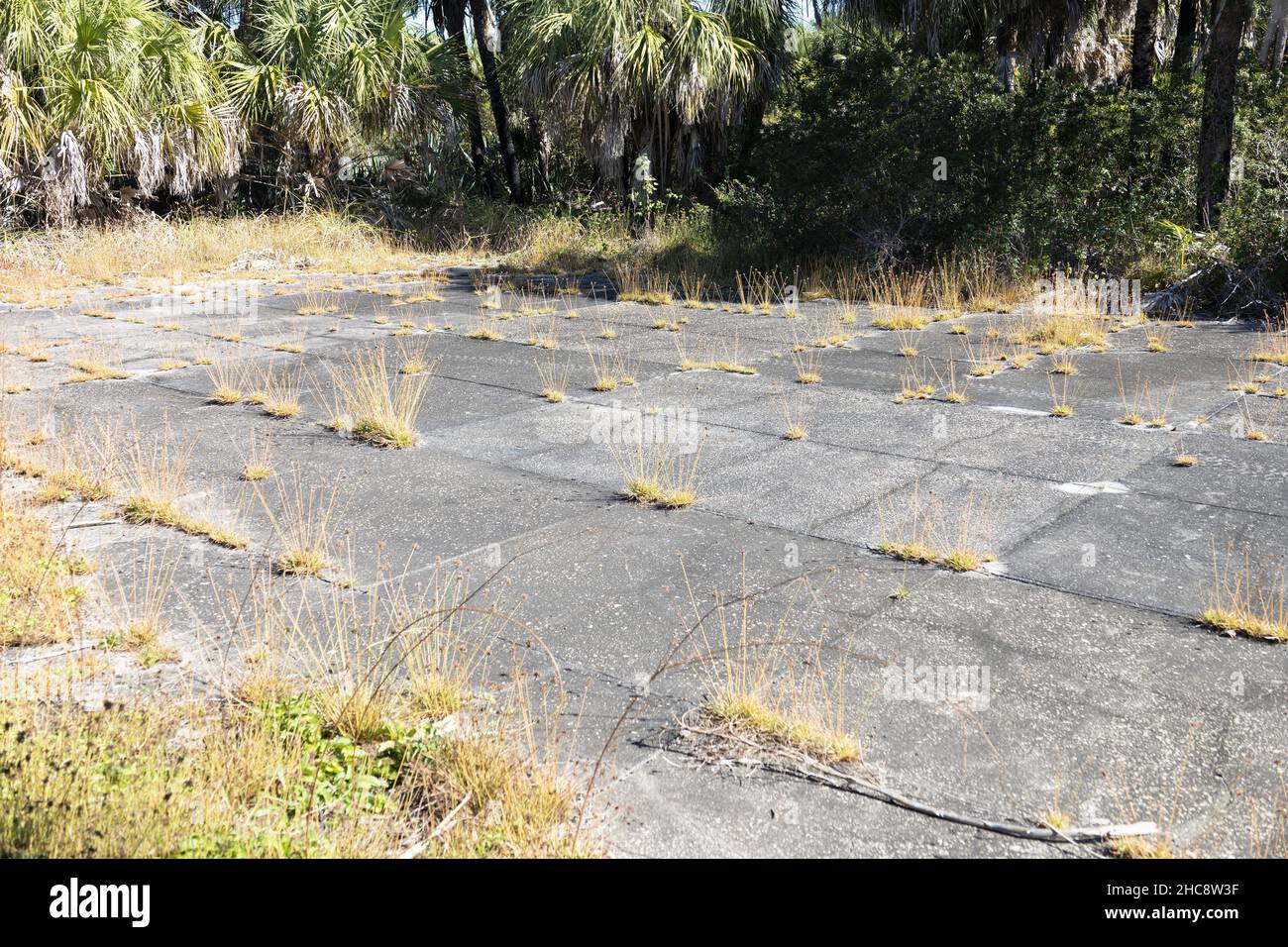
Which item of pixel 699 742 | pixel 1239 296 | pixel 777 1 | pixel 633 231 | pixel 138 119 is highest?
pixel 777 1

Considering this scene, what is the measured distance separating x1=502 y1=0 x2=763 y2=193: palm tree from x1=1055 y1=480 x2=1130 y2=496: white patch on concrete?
43.1 ft

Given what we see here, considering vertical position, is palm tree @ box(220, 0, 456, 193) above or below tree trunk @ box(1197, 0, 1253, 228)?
above

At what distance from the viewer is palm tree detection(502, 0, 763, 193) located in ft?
59.7

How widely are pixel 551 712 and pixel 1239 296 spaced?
10952 millimetres

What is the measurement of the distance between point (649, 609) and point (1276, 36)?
1490cm

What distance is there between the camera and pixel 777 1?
19391 millimetres

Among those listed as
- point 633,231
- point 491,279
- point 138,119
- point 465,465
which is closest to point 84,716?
point 465,465

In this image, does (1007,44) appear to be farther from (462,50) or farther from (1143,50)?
(462,50)

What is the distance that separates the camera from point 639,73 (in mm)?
18391

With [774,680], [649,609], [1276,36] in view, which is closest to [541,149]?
[1276,36]

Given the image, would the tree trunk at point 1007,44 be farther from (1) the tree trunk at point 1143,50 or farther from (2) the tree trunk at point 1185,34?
(2) the tree trunk at point 1185,34

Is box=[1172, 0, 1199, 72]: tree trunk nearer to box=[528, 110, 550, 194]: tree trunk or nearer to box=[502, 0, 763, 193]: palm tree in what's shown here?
box=[502, 0, 763, 193]: palm tree

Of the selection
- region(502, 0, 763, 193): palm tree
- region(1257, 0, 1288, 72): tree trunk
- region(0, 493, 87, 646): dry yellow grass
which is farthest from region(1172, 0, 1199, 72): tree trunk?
region(0, 493, 87, 646): dry yellow grass
